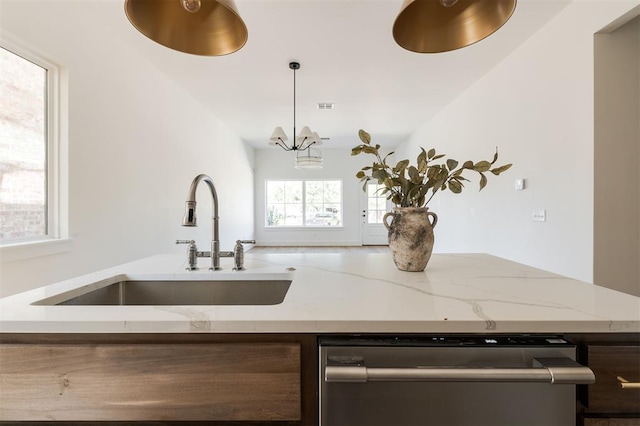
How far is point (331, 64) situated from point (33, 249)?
3.03 m

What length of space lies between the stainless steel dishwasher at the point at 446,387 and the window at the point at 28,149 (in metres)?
2.32

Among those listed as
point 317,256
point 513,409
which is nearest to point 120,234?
point 317,256

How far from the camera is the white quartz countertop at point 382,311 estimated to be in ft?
2.08

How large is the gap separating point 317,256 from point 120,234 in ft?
7.15

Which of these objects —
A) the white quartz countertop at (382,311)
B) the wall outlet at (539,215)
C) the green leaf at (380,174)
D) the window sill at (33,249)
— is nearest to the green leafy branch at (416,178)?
the green leaf at (380,174)

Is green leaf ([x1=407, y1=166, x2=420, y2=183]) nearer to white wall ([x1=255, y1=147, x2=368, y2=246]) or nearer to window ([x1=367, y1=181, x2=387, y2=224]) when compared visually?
white wall ([x1=255, y1=147, x2=368, y2=246])

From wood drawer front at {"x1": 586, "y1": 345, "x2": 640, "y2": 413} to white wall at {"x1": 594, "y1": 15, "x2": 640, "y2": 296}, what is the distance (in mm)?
2042

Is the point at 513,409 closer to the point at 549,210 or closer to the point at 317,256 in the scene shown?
the point at 317,256

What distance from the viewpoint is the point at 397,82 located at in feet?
12.0

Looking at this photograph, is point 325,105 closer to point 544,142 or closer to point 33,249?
point 544,142

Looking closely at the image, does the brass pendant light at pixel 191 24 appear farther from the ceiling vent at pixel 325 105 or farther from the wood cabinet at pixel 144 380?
the ceiling vent at pixel 325 105

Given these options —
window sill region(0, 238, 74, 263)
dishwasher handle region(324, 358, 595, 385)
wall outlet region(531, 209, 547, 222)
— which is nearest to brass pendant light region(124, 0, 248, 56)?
dishwasher handle region(324, 358, 595, 385)

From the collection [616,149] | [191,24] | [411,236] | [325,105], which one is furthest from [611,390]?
[325,105]

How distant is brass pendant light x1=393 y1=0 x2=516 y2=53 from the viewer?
3.19ft
